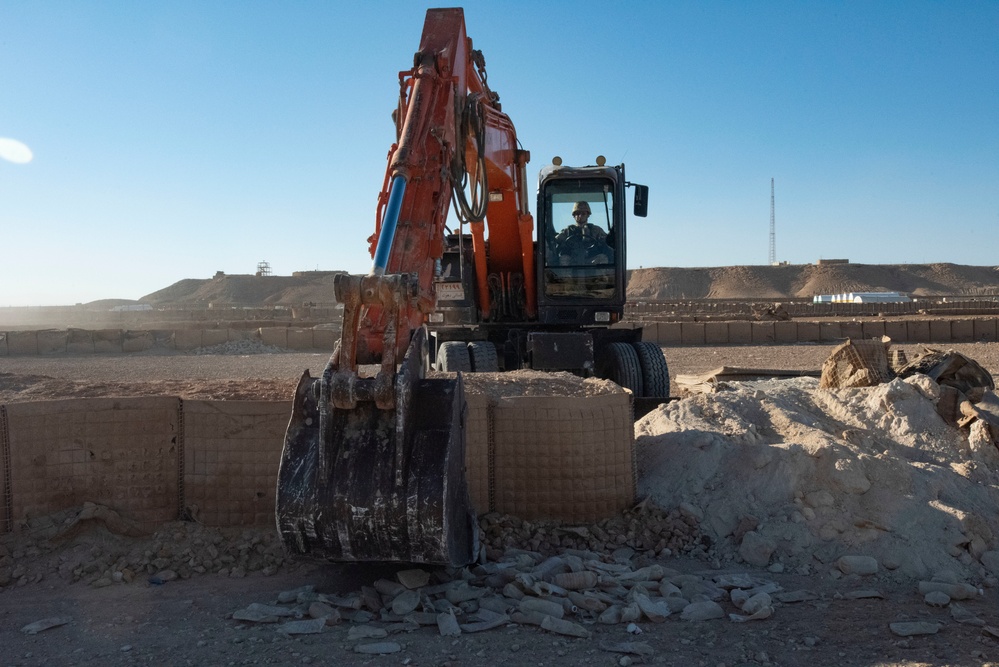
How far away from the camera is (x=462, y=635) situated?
410cm

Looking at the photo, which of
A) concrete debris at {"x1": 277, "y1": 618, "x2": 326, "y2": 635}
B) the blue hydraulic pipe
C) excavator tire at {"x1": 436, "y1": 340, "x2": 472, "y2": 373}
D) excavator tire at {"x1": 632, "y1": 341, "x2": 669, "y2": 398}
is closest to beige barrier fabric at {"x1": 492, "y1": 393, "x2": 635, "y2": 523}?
the blue hydraulic pipe

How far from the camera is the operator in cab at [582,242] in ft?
33.5

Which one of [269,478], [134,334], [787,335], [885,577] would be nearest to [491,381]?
[269,478]

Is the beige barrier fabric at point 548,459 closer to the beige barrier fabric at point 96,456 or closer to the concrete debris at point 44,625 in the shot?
the beige barrier fabric at point 96,456

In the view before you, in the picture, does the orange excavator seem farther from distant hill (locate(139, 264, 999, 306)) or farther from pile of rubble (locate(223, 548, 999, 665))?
distant hill (locate(139, 264, 999, 306))

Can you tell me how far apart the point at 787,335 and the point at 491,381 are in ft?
61.6

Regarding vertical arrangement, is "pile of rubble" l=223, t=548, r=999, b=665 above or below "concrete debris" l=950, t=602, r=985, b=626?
above

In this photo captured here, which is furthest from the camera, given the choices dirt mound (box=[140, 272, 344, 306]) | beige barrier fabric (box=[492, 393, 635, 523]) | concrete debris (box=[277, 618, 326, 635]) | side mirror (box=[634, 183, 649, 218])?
dirt mound (box=[140, 272, 344, 306])

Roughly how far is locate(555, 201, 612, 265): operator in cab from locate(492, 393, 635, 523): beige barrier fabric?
15.7 feet

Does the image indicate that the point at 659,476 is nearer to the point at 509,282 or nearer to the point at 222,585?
the point at 222,585

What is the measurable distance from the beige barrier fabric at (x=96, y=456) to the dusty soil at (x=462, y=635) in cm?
30

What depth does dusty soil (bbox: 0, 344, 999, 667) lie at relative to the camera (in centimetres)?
391

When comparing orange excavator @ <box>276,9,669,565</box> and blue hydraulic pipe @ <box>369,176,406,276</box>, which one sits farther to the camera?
blue hydraulic pipe @ <box>369,176,406,276</box>

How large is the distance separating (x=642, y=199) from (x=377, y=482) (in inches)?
256
